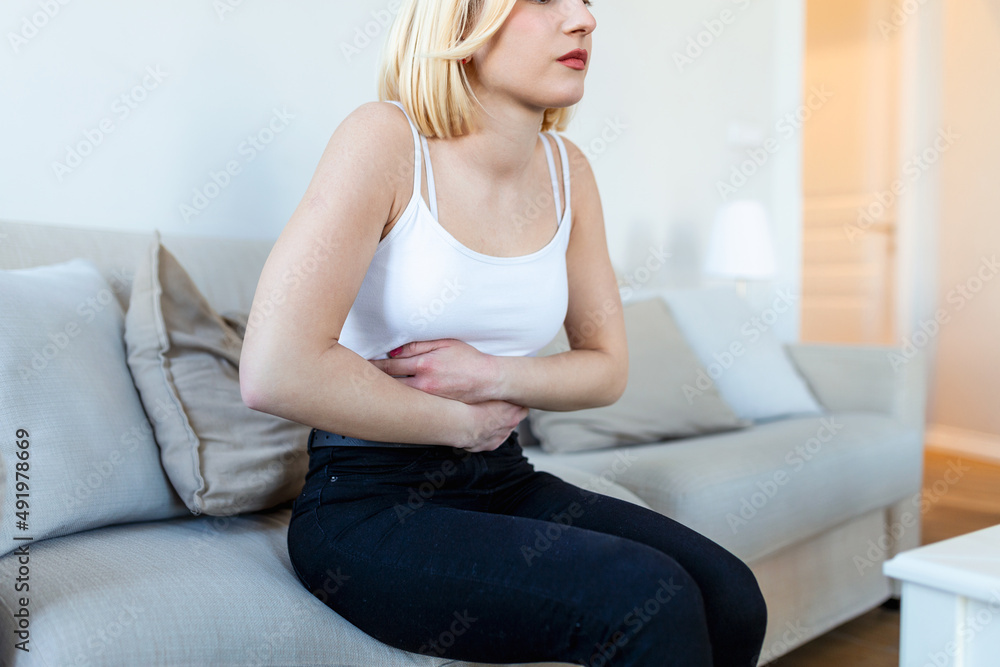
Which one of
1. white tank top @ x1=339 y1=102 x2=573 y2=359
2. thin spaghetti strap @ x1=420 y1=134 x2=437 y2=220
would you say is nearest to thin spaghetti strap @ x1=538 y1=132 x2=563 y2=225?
white tank top @ x1=339 y1=102 x2=573 y2=359

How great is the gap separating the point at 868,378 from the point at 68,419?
203 centimetres

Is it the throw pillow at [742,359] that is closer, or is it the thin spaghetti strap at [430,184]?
the thin spaghetti strap at [430,184]

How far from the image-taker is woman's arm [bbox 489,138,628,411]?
3.73 feet

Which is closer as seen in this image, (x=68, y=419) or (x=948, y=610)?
(x=948, y=610)

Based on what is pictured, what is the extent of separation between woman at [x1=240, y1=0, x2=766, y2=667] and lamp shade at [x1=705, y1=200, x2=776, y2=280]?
168cm

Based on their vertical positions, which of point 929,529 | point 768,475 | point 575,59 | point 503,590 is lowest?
point 929,529

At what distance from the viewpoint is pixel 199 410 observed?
113cm

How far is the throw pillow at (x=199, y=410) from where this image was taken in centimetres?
108

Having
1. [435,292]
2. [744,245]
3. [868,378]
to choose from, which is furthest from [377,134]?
[744,245]

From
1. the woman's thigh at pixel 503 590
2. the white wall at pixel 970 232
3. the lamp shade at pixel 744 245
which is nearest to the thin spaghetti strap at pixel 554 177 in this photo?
the woman's thigh at pixel 503 590

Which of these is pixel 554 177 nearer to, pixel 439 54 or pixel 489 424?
pixel 439 54

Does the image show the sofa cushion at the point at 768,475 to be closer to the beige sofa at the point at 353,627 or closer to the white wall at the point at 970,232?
the beige sofa at the point at 353,627

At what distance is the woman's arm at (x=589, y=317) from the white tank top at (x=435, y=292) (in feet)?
0.33

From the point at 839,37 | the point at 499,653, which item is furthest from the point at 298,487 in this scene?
the point at 839,37
